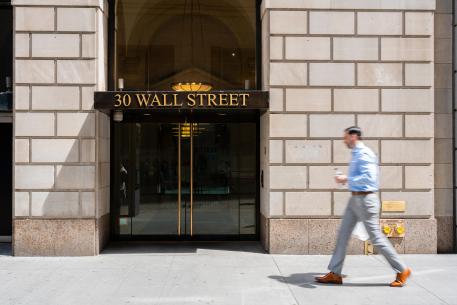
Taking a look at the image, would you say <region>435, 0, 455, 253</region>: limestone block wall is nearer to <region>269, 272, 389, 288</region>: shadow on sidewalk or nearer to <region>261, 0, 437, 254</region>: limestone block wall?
<region>261, 0, 437, 254</region>: limestone block wall

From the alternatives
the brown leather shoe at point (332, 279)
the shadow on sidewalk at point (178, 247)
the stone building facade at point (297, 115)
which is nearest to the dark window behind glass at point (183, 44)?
the stone building facade at point (297, 115)

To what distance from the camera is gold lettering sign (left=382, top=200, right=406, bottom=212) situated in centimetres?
934

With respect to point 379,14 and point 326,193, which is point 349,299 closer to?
point 326,193

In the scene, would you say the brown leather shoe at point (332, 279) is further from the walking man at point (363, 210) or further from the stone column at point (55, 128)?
the stone column at point (55, 128)

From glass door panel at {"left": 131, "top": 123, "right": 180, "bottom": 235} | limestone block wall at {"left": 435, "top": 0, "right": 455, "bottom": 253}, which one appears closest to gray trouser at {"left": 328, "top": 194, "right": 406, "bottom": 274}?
limestone block wall at {"left": 435, "top": 0, "right": 455, "bottom": 253}

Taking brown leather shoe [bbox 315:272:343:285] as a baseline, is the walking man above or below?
above

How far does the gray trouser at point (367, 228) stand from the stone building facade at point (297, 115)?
212 cm

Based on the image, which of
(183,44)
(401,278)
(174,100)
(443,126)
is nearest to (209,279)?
(401,278)

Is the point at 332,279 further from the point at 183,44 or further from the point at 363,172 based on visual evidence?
the point at 183,44

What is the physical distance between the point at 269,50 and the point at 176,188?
349 cm

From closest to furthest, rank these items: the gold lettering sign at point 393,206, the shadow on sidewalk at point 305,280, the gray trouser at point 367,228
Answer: the gray trouser at point 367,228 < the shadow on sidewalk at point 305,280 < the gold lettering sign at point 393,206

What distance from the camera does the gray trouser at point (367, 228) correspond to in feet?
22.6

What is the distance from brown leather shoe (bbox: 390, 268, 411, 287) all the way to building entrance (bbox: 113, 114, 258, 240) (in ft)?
13.1

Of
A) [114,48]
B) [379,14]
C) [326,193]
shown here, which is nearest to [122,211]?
[114,48]
